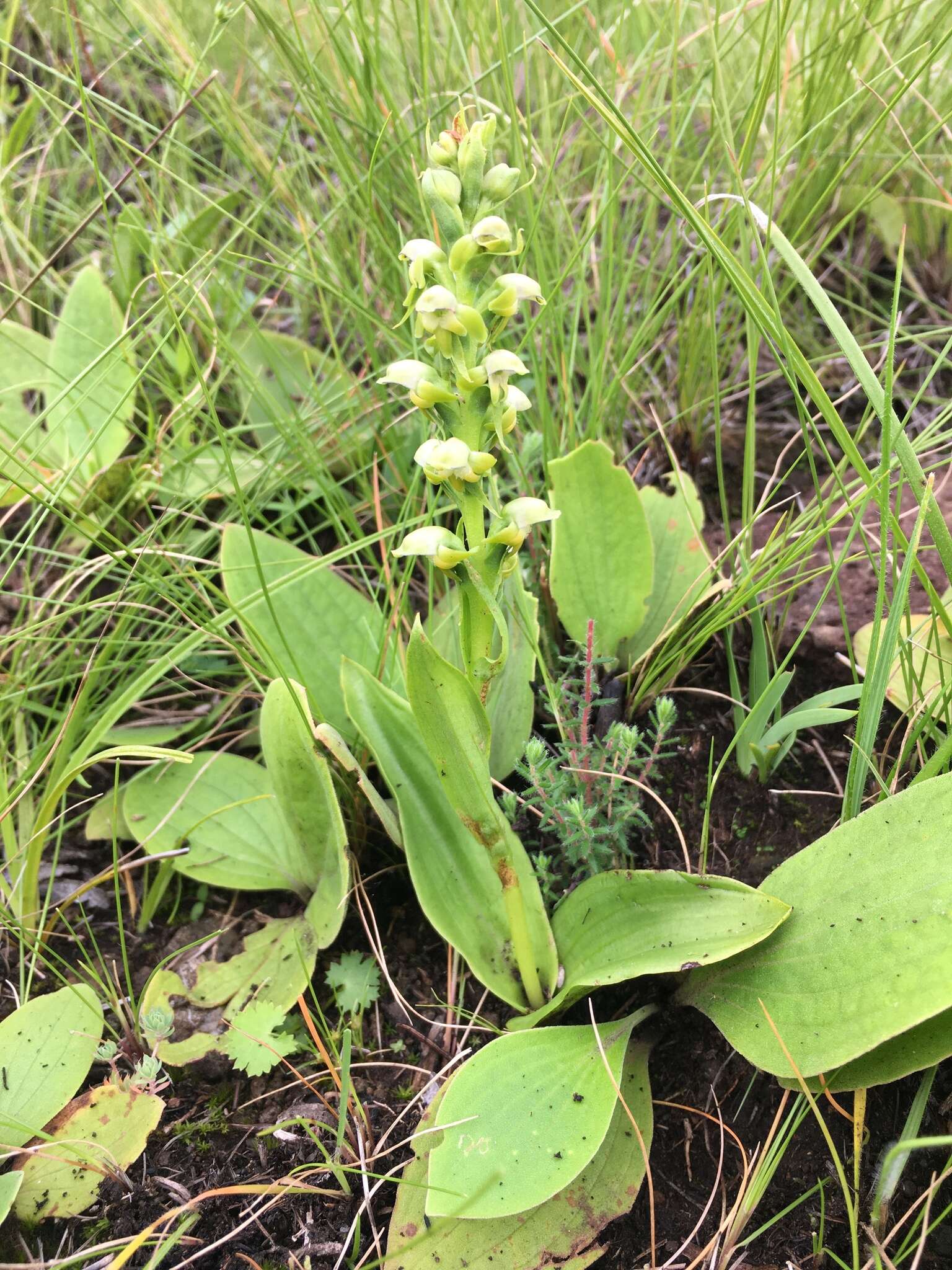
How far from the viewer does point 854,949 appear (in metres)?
1.16

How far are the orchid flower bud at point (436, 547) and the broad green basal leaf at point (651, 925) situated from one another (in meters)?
0.58

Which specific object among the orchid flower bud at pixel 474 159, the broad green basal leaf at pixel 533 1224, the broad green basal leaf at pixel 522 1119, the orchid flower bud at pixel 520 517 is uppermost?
the orchid flower bud at pixel 474 159

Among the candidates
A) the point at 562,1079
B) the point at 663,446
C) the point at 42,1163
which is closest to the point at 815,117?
the point at 663,446

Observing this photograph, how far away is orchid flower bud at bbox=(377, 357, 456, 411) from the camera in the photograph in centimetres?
110

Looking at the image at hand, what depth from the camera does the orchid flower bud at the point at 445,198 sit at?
3.64ft

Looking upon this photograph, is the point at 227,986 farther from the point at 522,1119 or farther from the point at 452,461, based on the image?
the point at 452,461

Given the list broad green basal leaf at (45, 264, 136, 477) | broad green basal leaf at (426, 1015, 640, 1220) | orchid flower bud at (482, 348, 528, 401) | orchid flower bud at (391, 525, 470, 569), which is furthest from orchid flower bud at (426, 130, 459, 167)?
broad green basal leaf at (45, 264, 136, 477)

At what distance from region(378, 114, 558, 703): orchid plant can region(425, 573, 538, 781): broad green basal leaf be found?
1.43 ft

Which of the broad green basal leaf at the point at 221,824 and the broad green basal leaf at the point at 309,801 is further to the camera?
the broad green basal leaf at the point at 221,824

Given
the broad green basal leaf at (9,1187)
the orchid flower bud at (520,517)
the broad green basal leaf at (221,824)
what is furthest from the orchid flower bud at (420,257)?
the broad green basal leaf at (9,1187)

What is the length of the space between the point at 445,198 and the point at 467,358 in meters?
0.21

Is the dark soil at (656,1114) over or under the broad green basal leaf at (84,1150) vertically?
under

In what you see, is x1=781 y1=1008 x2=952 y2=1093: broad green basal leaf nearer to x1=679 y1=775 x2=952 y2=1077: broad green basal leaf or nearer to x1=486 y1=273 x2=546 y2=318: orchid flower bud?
x1=679 y1=775 x2=952 y2=1077: broad green basal leaf

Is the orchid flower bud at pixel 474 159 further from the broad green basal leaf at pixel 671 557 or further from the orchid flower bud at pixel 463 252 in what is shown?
the broad green basal leaf at pixel 671 557
